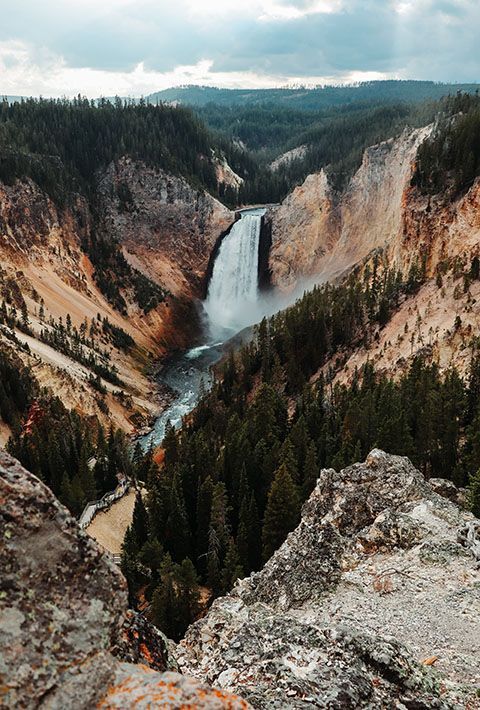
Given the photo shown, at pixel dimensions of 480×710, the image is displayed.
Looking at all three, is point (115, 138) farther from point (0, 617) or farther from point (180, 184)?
point (0, 617)

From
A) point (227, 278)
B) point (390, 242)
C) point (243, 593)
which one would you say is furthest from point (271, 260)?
point (243, 593)

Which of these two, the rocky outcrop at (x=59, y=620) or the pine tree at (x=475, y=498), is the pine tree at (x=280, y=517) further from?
the rocky outcrop at (x=59, y=620)

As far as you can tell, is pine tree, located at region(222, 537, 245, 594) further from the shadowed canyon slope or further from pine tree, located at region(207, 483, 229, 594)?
the shadowed canyon slope

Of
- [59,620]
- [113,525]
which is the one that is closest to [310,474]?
[113,525]

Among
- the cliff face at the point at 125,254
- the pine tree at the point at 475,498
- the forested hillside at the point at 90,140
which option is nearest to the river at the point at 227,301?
the cliff face at the point at 125,254

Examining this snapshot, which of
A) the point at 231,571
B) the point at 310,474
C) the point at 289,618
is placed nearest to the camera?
the point at 289,618

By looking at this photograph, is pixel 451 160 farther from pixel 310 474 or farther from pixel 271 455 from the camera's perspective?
pixel 310 474
